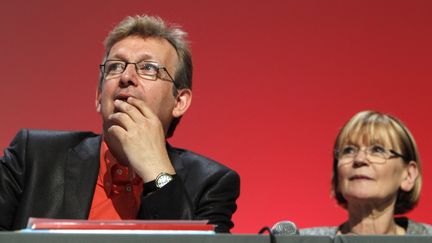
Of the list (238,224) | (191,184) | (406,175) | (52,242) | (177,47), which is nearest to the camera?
(52,242)

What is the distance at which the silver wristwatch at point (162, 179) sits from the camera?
4.72 ft

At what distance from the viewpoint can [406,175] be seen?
2125 mm

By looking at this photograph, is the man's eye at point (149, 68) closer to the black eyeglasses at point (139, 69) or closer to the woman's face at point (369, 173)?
the black eyeglasses at point (139, 69)

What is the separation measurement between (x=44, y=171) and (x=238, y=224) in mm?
1003

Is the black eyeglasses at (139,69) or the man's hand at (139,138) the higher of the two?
the black eyeglasses at (139,69)

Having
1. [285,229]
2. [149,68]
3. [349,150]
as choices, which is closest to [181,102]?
[149,68]

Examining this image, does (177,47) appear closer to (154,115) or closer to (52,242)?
(154,115)

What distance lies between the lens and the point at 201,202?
1.65 metres

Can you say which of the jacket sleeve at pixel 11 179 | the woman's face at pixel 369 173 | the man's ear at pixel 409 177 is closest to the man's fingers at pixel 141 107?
the jacket sleeve at pixel 11 179

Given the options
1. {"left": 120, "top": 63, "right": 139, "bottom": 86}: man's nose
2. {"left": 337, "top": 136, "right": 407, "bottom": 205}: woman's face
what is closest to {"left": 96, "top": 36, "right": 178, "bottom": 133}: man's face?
{"left": 120, "top": 63, "right": 139, "bottom": 86}: man's nose

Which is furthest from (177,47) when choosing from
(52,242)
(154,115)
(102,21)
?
(52,242)

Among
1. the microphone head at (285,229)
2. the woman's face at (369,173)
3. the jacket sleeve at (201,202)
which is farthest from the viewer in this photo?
the woman's face at (369,173)

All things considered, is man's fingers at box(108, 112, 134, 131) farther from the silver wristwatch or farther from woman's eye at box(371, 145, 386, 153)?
woman's eye at box(371, 145, 386, 153)

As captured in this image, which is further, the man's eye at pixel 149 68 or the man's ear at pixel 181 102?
the man's ear at pixel 181 102
